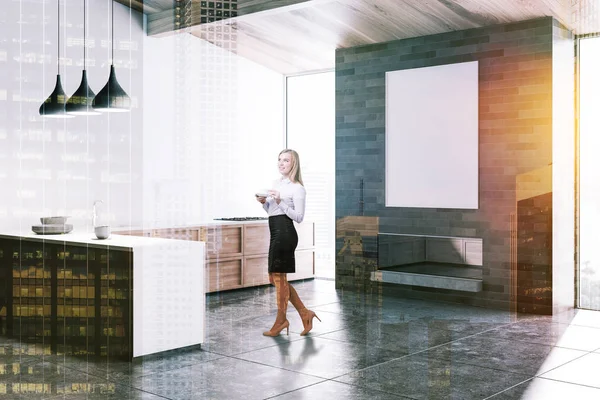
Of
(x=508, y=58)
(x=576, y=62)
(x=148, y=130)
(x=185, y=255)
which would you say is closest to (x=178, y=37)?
(x=148, y=130)

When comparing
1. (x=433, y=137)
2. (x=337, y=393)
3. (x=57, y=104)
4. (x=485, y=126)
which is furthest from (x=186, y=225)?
(x=485, y=126)

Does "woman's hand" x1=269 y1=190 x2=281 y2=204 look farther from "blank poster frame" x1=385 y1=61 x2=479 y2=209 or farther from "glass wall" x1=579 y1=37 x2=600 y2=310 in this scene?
"glass wall" x1=579 y1=37 x2=600 y2=310

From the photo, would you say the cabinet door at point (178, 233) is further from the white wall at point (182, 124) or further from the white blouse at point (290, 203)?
the white blouse at point (290, 203)

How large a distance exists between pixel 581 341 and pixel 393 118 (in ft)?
8.11

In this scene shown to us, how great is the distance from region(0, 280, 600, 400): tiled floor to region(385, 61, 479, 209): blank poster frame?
3.71 feet

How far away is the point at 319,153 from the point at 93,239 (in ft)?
13.3

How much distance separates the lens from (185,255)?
3531mm

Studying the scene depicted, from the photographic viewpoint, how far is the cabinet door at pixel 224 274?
19.2ft

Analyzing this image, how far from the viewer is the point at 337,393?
2.84 meters

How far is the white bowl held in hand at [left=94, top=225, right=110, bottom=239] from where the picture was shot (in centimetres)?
288

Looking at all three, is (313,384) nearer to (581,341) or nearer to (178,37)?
(581,341)

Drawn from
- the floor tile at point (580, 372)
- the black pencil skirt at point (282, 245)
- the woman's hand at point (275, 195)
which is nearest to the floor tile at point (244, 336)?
the black pencil skirt at point (282, 245)

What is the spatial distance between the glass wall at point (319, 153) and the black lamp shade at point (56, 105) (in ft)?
13.9

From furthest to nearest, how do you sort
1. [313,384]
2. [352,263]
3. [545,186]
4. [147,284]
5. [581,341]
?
[352,263] < [545,186] < [581,341] < [147,284] < [313,384]
